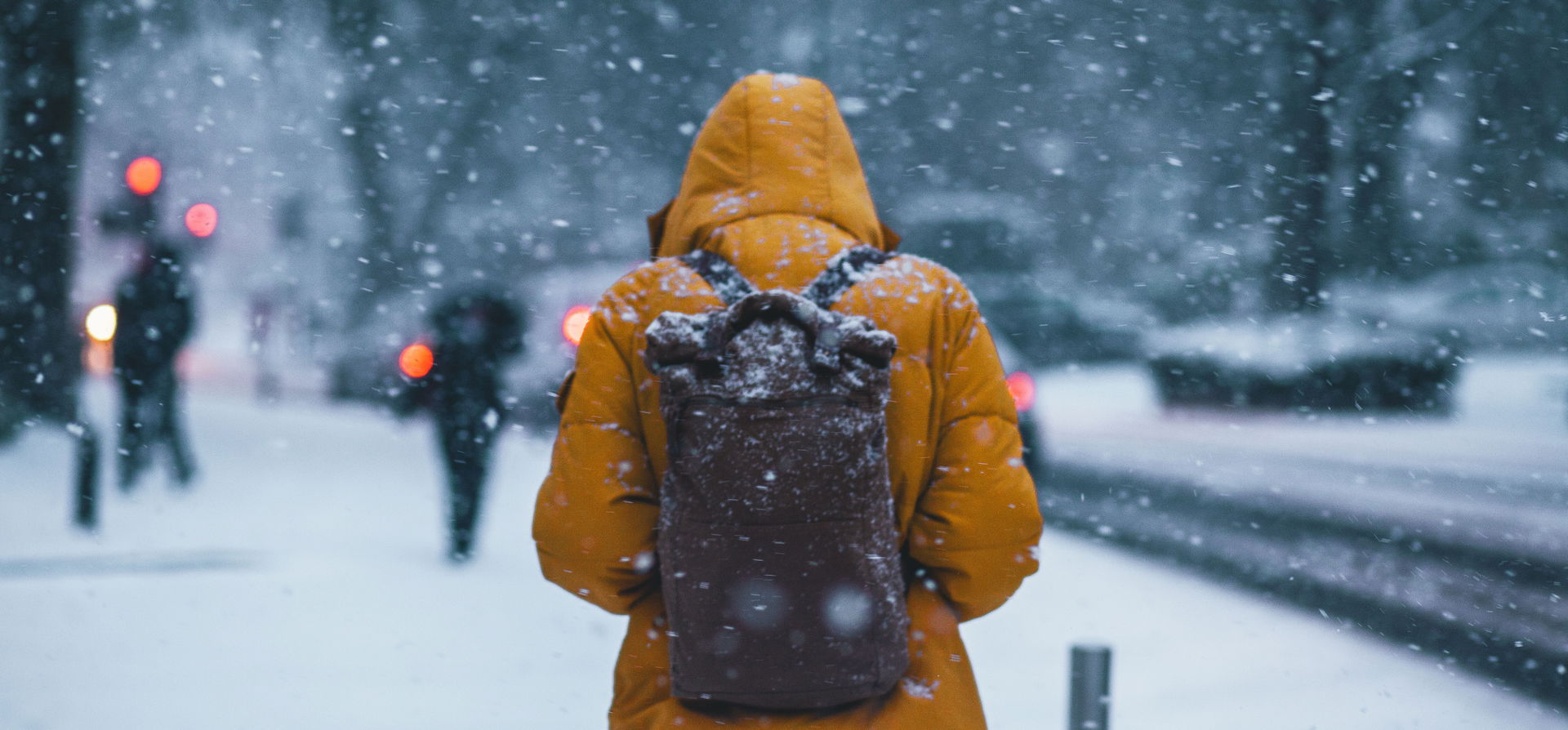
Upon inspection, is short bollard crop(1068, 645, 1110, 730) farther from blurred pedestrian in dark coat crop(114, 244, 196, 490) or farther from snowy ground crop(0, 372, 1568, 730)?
blurred pedestrian in dark coat crop(114, 244, 196, 490)

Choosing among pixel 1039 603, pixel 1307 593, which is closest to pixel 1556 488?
pixel 1307 593

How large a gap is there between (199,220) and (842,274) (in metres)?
6.47

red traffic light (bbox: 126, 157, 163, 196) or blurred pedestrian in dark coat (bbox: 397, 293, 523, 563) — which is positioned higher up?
red traffic light (bbox: 126, 157, 163, 196)

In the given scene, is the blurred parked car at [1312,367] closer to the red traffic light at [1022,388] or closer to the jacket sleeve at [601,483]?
the red traffic light at [1022,388]

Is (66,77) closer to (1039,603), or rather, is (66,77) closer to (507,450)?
(507,450)

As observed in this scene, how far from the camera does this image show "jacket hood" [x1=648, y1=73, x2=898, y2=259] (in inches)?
73.9

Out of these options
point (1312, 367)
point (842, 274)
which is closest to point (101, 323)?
point (842, 274)

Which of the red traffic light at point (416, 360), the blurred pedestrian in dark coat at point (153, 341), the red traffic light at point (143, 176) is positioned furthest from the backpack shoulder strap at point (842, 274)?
the blurred pedestrian in dark coat at point (153, 341)

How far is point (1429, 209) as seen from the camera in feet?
77.8

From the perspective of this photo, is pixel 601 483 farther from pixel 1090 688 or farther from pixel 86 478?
pixel 86 478

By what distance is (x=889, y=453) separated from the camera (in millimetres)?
1808

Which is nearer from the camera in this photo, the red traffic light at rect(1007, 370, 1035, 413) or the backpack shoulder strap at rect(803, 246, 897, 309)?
the backpack shoulder strap at rect(803, 246, 897, 309)

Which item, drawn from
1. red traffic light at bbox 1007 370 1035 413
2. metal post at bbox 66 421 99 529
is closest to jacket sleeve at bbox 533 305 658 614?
metal post at bbox 66 421 99 529

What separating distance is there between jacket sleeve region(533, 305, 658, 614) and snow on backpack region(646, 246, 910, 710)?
117mm
